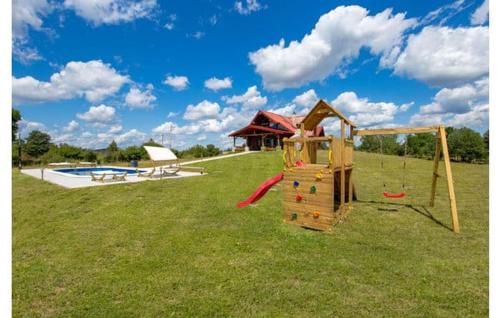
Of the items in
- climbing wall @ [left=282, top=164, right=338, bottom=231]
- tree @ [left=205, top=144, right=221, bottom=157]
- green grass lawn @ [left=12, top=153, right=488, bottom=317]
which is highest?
tree @ [left=205, top=144, right=221, bottom=157]

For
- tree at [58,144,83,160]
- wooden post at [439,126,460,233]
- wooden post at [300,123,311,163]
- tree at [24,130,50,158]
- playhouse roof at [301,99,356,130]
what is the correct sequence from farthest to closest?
tree at [24,130,50,158] → tree at [58,144,83,160] → wooden post at [300,123,311,163] → playhouse roof at [301,99,356,130] → wooden post at [439,126,460,233]

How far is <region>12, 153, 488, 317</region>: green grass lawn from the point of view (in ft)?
11.6

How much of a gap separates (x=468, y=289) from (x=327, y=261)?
7.28 ft

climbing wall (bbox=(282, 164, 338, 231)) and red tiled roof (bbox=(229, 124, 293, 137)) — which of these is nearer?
climbing wall (bbox=(282, 164, 338, 231))

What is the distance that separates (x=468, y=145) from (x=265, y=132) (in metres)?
36.2

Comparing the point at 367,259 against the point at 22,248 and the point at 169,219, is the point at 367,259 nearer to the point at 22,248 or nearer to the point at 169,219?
the point at 169,219

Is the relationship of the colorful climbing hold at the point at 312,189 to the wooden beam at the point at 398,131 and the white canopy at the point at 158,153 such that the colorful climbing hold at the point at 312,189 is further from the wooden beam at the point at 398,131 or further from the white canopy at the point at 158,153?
the white canopy at the point at 158,153

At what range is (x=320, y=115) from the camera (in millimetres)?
8438

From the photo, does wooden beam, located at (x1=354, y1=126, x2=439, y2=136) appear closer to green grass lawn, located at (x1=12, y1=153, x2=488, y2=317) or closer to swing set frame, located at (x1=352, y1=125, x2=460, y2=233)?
swing set frame, located at (x1=352, y1=125, x2=460, y2=233)

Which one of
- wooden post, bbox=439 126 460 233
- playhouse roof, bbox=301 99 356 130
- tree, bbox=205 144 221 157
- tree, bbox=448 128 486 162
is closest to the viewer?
wooden post, bbox=439 126 460 233

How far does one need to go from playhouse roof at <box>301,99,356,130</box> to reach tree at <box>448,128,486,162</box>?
46926 millimetres

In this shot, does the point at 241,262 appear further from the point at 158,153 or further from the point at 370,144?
the point at 370,144

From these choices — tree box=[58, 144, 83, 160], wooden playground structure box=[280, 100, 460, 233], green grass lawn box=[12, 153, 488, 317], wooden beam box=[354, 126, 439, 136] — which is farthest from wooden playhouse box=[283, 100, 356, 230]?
tree box=[58, 144, 83, 160]
